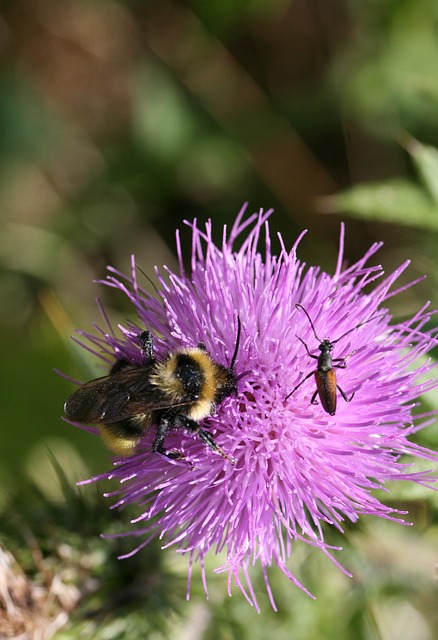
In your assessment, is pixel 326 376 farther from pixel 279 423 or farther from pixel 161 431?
pixel 161 431

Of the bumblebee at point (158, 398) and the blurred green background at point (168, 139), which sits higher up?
the blurred green background at point (168, 139)

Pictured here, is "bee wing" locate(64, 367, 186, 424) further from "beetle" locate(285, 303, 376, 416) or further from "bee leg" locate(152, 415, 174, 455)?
"beetle" locate(285, 303, 376, 416)

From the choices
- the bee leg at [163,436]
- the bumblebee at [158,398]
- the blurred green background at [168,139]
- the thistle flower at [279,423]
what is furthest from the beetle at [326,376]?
the blurred green background at [168,139]

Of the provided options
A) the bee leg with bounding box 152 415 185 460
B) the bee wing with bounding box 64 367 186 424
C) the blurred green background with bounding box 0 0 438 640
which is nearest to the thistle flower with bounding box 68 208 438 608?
the bee leg with bounding box 152 415 185 460

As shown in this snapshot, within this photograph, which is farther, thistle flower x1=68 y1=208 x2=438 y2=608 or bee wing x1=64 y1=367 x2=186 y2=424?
thistle flower x1=68 y1=208 x2=438 y2=608

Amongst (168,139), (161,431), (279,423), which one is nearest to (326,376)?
(279,423)

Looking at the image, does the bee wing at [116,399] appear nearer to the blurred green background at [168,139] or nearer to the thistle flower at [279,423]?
the thistle flower at [279,423]

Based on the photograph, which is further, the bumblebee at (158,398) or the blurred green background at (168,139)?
the blurred green background at (168,139)

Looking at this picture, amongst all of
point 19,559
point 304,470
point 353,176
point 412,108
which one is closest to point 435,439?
point 304,470
